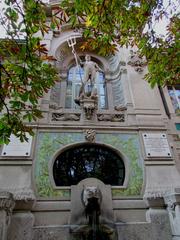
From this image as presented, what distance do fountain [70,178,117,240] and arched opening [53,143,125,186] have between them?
518 millimetres

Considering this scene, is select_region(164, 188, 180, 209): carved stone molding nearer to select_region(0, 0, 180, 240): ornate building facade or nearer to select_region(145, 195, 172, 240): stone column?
select_region(0, 0, 180, 240): ornate building facade

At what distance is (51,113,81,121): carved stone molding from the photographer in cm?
750

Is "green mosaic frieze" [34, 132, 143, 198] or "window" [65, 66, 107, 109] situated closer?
"green mosaic frieze" [34, 132, 143, 198]

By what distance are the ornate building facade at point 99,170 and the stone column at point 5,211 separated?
0.02m

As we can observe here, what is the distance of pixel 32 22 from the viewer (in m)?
3.83

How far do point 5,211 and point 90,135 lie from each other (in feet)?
11.3

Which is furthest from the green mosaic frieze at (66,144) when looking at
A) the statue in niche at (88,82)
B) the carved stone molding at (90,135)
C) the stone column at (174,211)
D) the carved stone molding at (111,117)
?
the statue in niche at (88,82)

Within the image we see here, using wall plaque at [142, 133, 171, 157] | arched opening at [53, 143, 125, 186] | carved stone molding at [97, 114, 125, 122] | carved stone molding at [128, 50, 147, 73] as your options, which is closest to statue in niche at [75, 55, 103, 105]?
carved stone molding at [97, 114, 125, 122]

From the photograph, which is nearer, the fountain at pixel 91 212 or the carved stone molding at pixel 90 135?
the fountain at pixel 91 212

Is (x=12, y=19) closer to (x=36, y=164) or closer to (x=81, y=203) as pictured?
(x=36, y=164)

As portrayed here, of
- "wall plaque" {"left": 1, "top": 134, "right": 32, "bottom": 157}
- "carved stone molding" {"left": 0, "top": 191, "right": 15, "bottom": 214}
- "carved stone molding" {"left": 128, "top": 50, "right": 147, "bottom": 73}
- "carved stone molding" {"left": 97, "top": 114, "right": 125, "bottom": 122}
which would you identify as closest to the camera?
"carved stone molding" {"left": 0, "top": 191, "right": 15, "bottom": 214}

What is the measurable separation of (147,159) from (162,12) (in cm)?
446

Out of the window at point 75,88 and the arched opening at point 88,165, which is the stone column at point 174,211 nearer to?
the arched opening at point 88,165

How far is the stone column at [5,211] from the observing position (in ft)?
14.5
